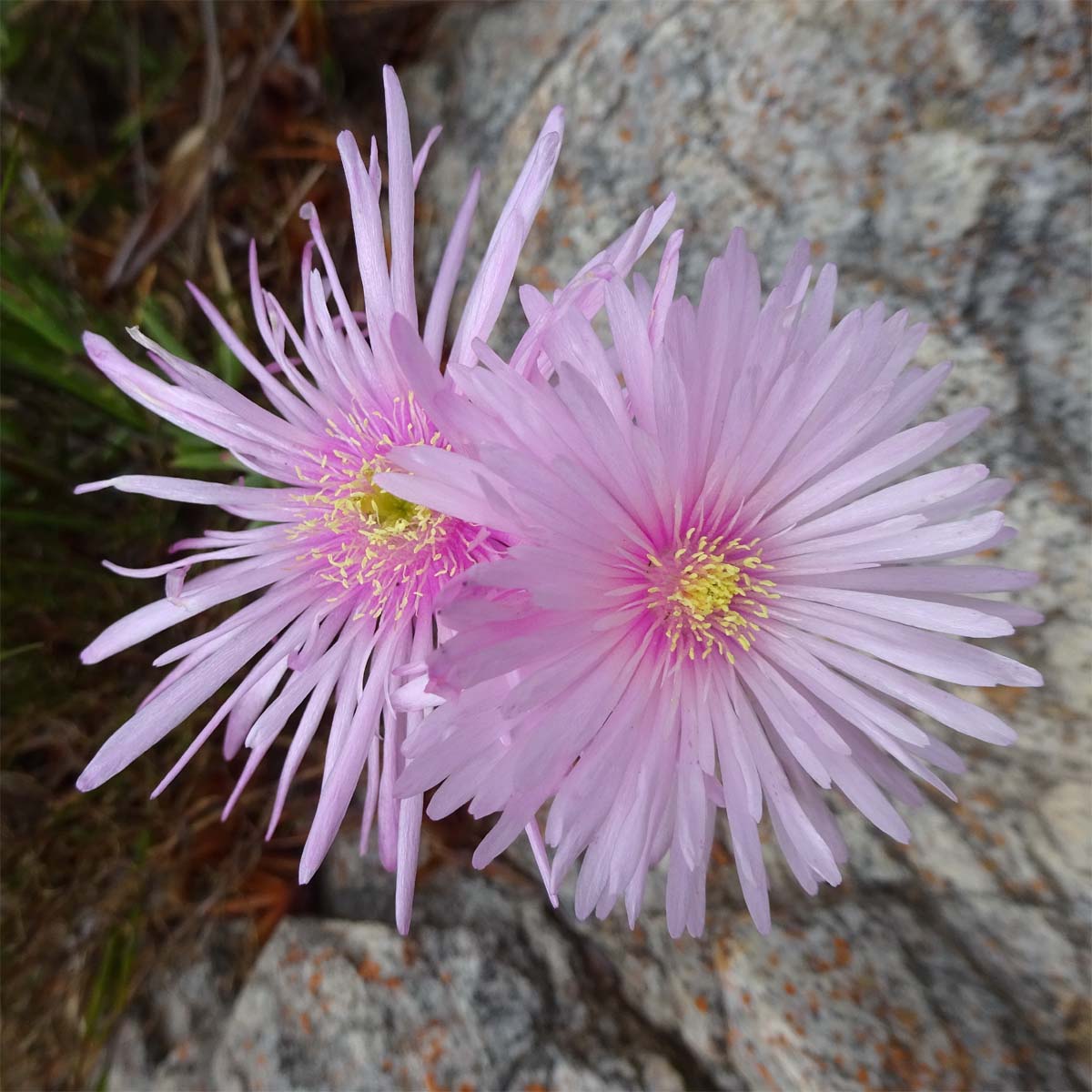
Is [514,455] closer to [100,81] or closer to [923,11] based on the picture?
[923,11]

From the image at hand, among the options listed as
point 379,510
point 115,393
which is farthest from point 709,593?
point 115,393

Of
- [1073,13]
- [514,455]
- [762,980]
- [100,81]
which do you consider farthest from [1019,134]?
[100,81]

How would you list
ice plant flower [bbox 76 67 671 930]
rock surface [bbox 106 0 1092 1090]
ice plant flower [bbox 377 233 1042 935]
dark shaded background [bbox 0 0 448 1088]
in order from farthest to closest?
dark shaded background [bbox 0 0 448 1088] → rock surface [bbox 106 0 1092 1090] → ice plant flower [bbox 76 67 671 930] → ice plant flower [bbox 377 233 1042 935]

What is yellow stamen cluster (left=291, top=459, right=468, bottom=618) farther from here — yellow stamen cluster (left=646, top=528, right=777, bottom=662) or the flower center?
yellow stamen cluster (left=646, top=528, right=777, bottom=662)

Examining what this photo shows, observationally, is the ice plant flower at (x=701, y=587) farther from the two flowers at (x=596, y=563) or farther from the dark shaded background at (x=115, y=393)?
the dark shaded background at (x=115, y=393)

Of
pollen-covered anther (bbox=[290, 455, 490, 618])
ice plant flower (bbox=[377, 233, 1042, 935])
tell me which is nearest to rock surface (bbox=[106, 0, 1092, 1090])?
ice plant flower (bbox=[377, 233, 1042, 935])

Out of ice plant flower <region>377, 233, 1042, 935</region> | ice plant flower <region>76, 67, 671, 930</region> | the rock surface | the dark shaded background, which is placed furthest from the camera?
the dark shaded background

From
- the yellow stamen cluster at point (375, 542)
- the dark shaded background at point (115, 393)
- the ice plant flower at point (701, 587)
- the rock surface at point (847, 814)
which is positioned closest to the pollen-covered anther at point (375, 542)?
the yellow stamen cluster at point (375, 542)

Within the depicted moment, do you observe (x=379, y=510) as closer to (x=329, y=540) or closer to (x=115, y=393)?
(x=329, y=540)
